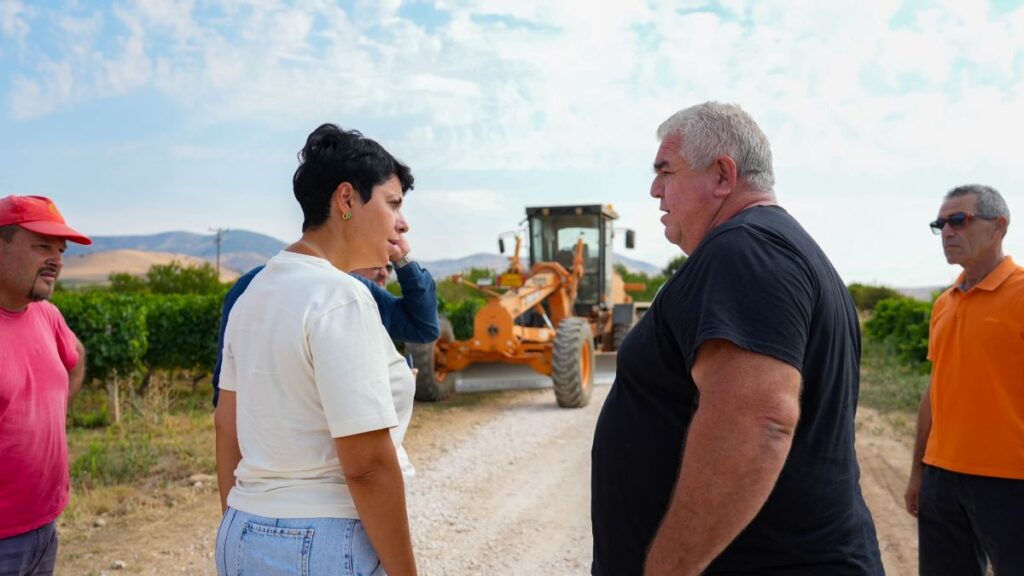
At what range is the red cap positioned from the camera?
9.59 ft

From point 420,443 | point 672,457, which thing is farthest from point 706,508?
point 420,443

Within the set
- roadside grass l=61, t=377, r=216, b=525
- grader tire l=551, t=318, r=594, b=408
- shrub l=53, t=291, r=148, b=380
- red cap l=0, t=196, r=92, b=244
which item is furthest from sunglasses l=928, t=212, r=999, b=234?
shrub l=53, t=291, r=148, b=380

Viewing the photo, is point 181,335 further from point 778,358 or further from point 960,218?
point 778,358

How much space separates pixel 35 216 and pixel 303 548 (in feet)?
6.71

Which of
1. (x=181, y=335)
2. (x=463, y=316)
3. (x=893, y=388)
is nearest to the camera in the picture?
(x=893, y=388)

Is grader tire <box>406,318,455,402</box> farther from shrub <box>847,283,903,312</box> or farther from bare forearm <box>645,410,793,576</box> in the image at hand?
shrub <box>847,283,903,312</box>

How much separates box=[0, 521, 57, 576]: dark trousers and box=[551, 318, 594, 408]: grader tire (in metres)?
7.04

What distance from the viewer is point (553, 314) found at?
1239 cm

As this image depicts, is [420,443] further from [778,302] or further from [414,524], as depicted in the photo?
[778,302]

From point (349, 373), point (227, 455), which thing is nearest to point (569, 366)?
point (227, 455)

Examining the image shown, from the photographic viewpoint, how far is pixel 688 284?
5.34ft

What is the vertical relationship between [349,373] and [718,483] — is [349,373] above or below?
above

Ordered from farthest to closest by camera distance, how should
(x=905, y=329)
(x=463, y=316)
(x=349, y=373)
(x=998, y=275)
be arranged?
(x=905, y=329)
(x=463, y=316)
(x=998, y=275)
(x=349, y=373)

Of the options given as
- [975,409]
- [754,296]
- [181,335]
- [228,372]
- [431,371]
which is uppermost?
[754,296]
